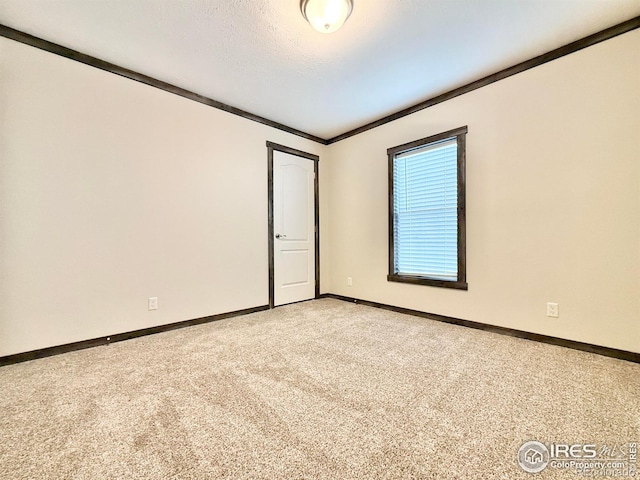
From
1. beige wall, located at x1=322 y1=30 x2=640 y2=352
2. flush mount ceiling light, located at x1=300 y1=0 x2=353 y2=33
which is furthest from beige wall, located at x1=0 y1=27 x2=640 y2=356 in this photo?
flush mount ceiling light, located at x1=300 y1=0 x2=353 y2=33

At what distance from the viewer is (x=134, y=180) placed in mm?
2643

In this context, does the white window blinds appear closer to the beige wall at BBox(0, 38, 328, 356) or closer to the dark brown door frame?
the dark brown door frame

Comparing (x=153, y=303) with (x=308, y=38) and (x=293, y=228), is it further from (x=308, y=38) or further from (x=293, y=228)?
(x=308, y=38)

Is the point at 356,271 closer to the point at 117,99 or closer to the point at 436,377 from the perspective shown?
the point at 436,377

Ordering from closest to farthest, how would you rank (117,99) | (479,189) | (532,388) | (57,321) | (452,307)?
(532,388)
(57,321)
(117,99)
(479,189)
(452,307)

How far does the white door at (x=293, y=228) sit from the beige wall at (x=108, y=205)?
50cm

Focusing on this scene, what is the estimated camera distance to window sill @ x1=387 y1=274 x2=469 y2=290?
2949mm

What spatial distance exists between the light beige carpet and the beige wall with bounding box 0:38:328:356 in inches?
18.4

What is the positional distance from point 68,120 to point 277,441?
2.95 meters

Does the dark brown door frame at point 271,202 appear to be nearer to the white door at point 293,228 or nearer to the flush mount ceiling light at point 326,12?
the white door at point 293,228

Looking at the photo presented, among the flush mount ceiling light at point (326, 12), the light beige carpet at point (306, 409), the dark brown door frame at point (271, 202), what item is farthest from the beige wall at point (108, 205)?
the flush mount ceiling light at point (326, 12)

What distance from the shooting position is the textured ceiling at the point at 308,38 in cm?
194

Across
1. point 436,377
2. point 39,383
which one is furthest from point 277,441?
point 39,383

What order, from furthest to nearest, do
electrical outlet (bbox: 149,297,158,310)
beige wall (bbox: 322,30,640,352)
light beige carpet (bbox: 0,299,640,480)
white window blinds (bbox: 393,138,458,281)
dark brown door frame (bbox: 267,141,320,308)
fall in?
1. dark brown door frame (bbox: 267,141,320,308)
2. white window blinds (bbox: 393,138,458,281)
3. electrical outlet (bbox: 149,297,158,310)
4. beige wall (bbox: 322,30,640,352)
5. light beige carpet (bbox: 0,299,640,480)
